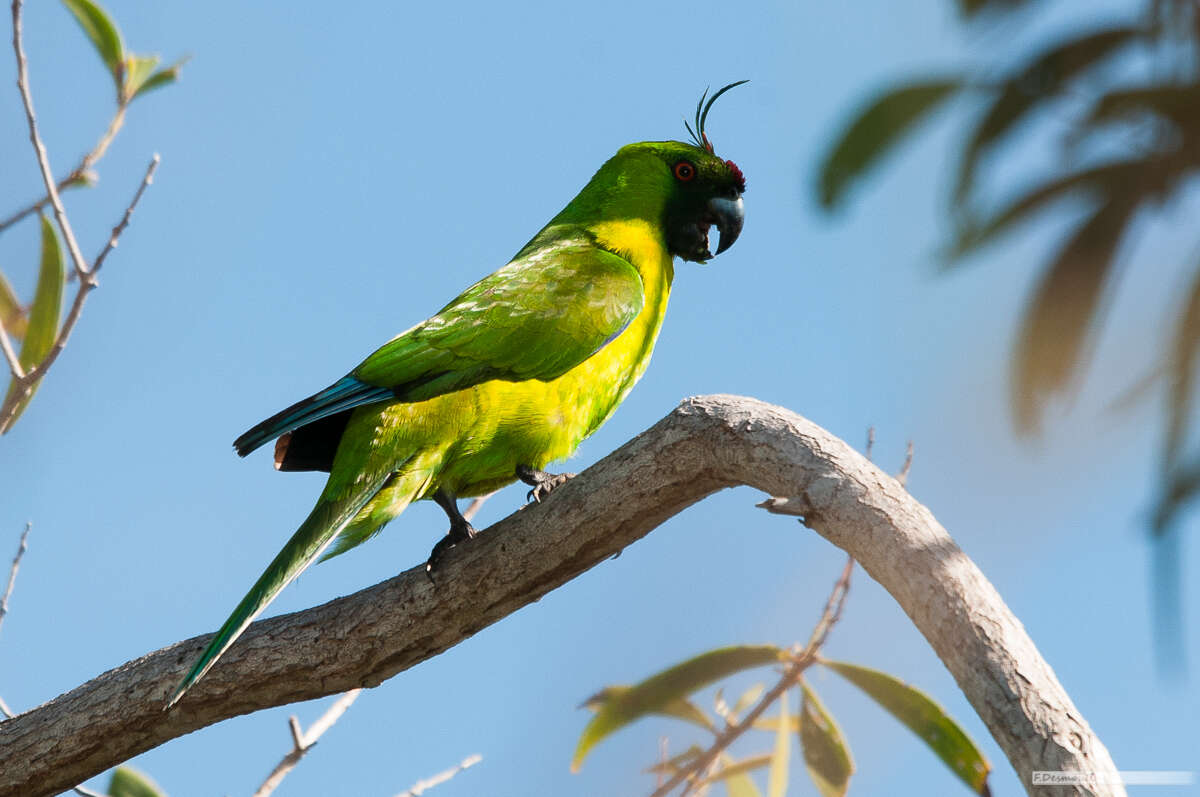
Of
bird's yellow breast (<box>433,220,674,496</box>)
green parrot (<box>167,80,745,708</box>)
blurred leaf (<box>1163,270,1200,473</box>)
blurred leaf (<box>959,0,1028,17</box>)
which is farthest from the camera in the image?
bird's yellow breast (<box>433,220,674,496</box>)

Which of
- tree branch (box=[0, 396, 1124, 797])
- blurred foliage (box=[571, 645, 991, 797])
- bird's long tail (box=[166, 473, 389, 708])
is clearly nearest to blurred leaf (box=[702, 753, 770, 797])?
blurred foliage (box=[571, 645, 991, 797])

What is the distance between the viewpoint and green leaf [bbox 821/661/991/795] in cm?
256

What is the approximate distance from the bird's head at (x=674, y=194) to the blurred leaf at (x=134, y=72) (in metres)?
1.70

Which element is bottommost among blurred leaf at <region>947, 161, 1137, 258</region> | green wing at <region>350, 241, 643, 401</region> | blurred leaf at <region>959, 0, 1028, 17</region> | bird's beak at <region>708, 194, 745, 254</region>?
blurred leaf at <region>947, 161, 1137, 258</region>

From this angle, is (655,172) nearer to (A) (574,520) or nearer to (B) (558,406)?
(B) (558,406)

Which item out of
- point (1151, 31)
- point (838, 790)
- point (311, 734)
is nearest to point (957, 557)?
point (838, 790)

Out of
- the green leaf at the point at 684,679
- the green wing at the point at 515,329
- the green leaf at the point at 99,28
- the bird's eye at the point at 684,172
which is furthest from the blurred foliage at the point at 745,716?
the green leaf at the point at 99,28

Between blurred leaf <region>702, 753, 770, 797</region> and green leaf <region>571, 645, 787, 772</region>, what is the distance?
300 mm

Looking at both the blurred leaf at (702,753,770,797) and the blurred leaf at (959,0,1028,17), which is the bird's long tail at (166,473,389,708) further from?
the blurred leaf at (959,0,1028,17)

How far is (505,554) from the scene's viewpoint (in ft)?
10.1

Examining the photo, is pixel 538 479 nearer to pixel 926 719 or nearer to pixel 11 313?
pixel 926 719

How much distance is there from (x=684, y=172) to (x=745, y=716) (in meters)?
2.21

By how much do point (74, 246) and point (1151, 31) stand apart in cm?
311

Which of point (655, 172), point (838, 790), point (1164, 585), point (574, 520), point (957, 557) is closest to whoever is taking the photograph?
point (1164, 585)
